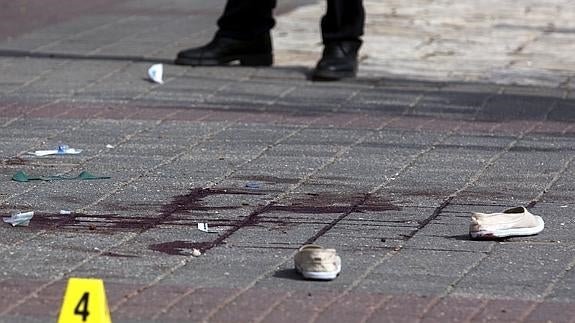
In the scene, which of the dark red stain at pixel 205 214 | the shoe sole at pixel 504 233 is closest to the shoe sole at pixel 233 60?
the dark red stain at pixel 205 214

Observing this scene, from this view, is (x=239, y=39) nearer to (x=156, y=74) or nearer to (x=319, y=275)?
(x=156, y=74)

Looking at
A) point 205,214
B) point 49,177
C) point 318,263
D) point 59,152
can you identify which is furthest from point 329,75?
point 318,263

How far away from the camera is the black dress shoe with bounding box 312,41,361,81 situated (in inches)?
354

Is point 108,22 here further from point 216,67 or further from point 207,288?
point 207,288

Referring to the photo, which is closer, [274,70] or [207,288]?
[207,288]

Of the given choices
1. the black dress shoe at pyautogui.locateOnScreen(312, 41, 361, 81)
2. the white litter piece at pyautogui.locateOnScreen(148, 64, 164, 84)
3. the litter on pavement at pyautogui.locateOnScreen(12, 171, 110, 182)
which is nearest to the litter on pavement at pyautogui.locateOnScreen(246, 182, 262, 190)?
the litter on pavement at pyautogui.locateOnScreen(12, 171, 110, 182)

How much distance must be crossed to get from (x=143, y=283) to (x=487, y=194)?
1937mm

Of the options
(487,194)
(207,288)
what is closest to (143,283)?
(207,288)

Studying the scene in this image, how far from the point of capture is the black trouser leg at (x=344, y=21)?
9070 mm

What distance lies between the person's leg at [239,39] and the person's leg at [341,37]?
1.59ft

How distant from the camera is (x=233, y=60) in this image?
946 centimetres

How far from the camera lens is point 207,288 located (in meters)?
4.72

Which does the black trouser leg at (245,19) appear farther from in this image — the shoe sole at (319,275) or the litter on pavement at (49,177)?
the shoe sole at (319,275)

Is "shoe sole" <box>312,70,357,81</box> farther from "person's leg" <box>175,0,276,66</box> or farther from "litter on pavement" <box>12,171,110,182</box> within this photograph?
"litter on pavement" <box>12,171,110,182</box>
